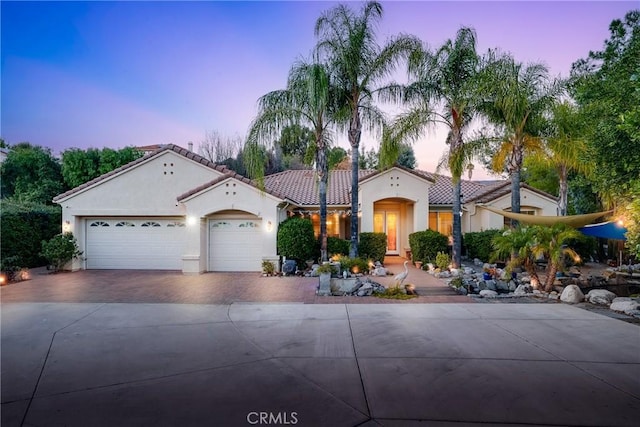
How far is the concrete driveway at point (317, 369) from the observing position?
11.6 ft

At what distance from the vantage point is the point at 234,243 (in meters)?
14.1

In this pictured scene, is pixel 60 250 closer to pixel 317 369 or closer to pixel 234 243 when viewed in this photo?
pixel 234 243

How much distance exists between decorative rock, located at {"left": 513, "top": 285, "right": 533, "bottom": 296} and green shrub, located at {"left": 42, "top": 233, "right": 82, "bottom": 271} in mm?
17146

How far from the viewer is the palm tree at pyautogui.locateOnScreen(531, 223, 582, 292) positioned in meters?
9.38

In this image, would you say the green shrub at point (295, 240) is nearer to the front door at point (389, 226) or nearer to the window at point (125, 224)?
the front door at point (389, 226)

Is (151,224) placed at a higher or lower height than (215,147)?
lower

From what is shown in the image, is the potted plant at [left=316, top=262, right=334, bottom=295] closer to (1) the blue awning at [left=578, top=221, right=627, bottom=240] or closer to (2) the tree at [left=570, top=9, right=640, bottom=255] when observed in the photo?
(2) the tree at [left=570, top=9, right=640, bottom=255]

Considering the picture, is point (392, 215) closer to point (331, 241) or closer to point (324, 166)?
point (331, 241)

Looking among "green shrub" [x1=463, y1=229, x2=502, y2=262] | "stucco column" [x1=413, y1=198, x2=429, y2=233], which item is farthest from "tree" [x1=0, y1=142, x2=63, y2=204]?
"green shrub" [x1=463, y1=229, x2=502, y2=262]

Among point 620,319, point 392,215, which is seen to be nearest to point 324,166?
point 392,215

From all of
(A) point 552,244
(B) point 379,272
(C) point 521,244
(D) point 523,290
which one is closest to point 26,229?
(B) point 379,272

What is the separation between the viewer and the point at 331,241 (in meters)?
14.9

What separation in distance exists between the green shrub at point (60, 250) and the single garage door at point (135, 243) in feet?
2.32

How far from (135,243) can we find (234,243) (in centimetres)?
466
